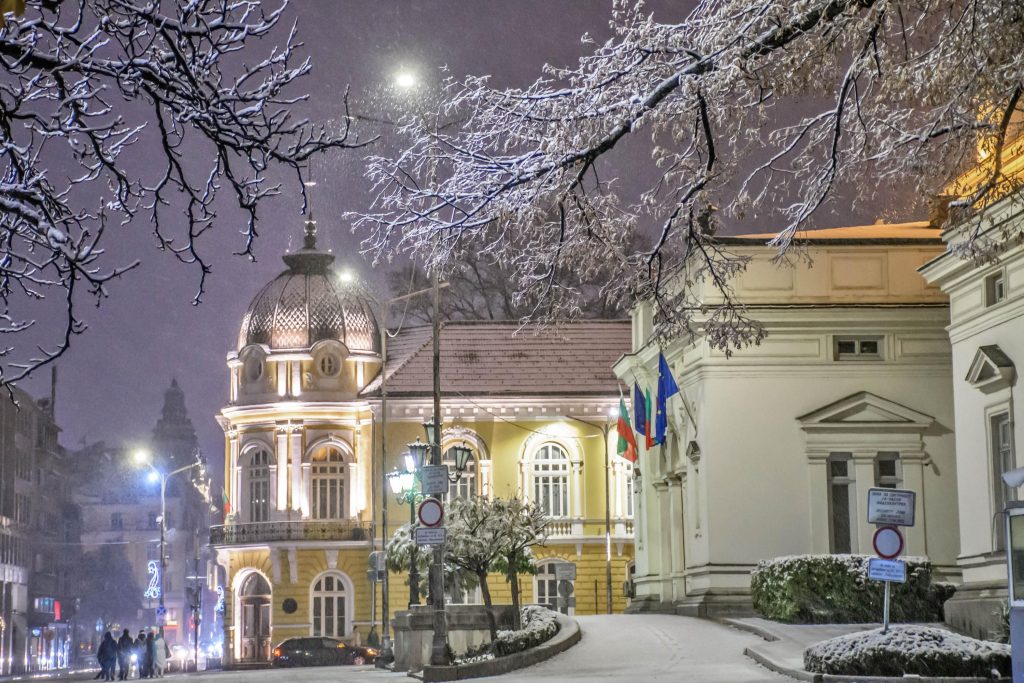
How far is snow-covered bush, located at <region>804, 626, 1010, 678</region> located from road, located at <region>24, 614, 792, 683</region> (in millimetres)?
854

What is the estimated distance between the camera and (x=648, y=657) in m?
28.5

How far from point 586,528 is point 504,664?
35731 millimetres

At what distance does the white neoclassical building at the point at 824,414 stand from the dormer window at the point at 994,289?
8.11 meters

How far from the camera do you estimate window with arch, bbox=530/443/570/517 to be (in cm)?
6381

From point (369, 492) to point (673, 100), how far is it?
2050 inches

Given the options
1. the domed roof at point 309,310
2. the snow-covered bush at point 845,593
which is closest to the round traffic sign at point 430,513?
the snow-covered bush at point 845,593

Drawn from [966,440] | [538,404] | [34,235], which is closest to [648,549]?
[966,440]

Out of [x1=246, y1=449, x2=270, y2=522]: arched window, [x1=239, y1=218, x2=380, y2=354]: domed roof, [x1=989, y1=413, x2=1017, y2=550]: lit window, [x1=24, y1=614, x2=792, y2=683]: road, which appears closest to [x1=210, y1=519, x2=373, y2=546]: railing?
[x1=246, y1=449, x2=270, y2=522]: arched window

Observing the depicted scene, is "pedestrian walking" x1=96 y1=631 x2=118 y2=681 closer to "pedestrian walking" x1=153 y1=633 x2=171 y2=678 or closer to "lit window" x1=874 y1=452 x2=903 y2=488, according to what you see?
"pedestrian walking" x1=153 y1=633 x2=171 y2=678

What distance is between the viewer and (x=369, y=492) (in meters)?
64.8

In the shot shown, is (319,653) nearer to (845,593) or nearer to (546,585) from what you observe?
(546,585)

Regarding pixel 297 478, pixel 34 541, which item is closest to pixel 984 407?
pixel 297 478

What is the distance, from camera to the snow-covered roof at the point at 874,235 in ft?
120

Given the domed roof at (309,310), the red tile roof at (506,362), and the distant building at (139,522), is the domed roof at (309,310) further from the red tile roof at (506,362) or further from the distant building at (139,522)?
the distant building at (139,522)
